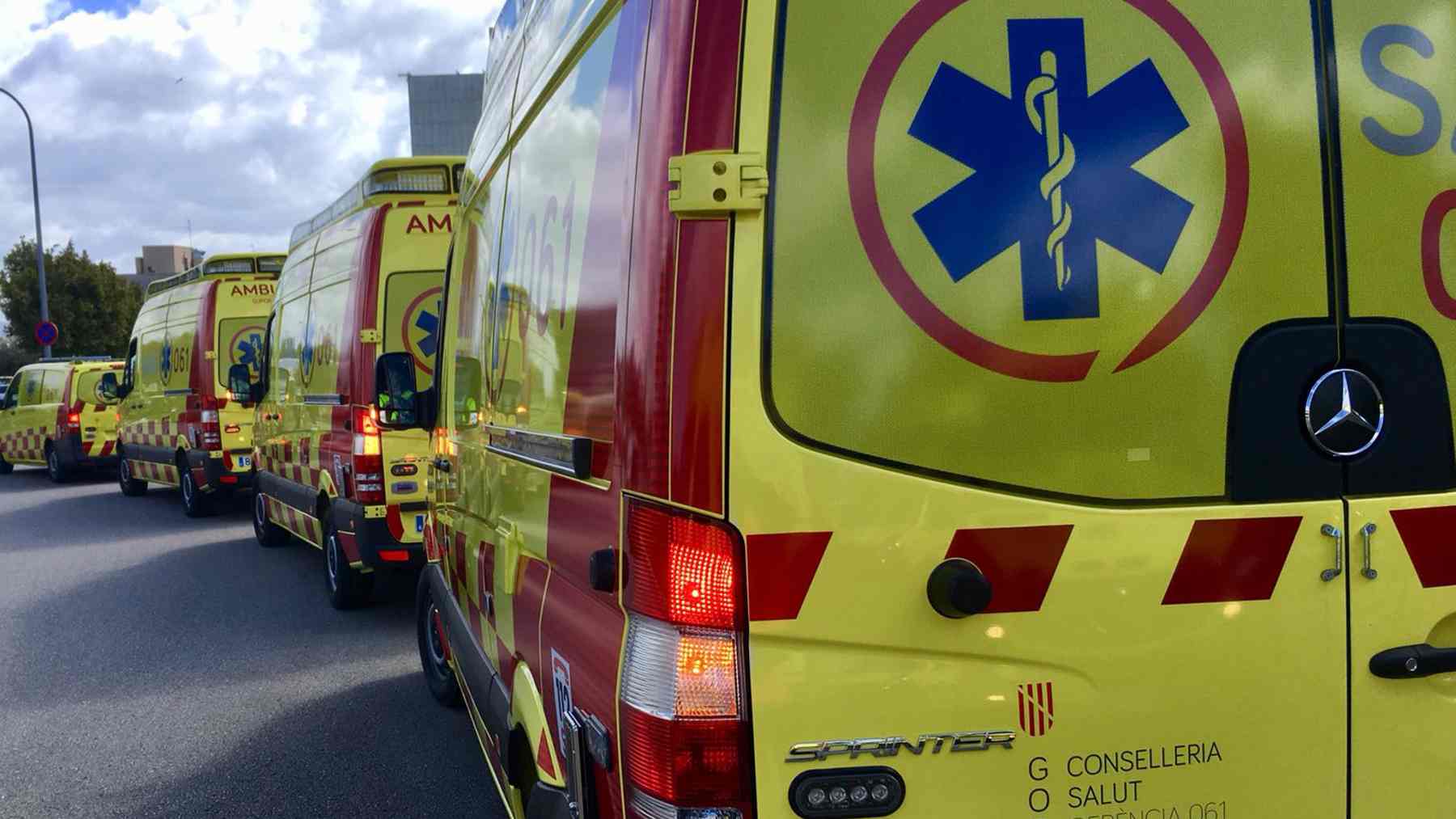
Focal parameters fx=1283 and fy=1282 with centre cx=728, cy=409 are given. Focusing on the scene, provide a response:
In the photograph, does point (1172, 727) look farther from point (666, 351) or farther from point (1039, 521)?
point (666, 351)

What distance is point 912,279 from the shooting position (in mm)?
1997

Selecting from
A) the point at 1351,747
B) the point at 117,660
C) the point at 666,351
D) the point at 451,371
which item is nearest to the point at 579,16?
the point at 666,351

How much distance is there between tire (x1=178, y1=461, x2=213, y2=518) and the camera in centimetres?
1414

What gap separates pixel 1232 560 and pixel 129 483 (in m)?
18.0

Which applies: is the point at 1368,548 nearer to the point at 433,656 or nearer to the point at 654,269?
the point at 654,269

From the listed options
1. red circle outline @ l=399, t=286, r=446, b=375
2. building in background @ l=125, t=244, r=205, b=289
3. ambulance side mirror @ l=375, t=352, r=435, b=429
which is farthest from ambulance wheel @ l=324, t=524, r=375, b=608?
building in background @ l=125, t=244, r=205, b=289

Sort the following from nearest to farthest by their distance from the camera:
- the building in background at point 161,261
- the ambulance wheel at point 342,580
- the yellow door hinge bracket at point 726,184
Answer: the yellow door hinge bracket at point 726,184
the ambulance wheel at point 342,580
the building in background at point 161,261

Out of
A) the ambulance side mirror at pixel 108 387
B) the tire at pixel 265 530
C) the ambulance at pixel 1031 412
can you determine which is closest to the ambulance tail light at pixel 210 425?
the tire at pixel 265 530

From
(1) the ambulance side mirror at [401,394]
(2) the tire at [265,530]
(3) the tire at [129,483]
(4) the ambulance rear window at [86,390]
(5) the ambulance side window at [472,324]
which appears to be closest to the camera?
(5) the ambulance side window at [472,324]

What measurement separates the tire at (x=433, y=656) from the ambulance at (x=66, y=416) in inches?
572

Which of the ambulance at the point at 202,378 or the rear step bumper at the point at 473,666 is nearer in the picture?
the rear step bumper at the point at 473,666

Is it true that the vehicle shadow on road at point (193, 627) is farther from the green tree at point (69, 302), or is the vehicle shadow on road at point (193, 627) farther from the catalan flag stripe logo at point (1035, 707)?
the green tree at point (69, 302)

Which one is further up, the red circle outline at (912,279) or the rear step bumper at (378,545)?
the red circle outline at (912,279)

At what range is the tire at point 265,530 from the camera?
36.9 feet
